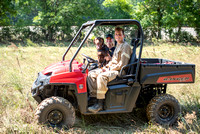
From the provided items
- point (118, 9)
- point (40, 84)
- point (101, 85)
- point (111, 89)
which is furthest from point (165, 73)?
point (118, 9)

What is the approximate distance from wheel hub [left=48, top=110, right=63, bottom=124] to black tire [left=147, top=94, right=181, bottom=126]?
1.69 metres

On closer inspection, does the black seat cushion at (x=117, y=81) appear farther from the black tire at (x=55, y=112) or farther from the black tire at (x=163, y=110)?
the black tire at (x=55, y=112)

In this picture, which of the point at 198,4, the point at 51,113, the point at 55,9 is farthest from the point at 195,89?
the point at 55,9

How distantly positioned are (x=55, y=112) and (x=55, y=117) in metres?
0.09

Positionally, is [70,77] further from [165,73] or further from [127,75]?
[165,73]

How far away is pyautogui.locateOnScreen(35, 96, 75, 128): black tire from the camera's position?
362 cm

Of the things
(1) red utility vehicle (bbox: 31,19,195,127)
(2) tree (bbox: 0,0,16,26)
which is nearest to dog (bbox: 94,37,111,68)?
(1) red utility vehicle (bbox: 31,19,195,127)

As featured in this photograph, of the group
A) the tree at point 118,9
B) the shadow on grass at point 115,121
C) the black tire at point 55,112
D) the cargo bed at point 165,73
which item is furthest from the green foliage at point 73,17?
the black tire at point 55,112

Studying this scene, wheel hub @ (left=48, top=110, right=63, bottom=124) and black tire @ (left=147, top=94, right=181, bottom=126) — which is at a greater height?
wheel hub @ (left=48, top=110, right=63, bottom=124)

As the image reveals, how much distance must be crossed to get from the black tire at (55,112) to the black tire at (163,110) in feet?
4.99

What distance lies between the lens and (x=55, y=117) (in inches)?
147

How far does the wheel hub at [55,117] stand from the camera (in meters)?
3.71

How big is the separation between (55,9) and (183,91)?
17.7 metres

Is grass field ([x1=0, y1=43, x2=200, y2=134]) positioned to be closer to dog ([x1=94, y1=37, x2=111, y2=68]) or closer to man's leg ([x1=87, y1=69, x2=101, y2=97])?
man's leg ([x1=87, y1=69, x2=101, y2=97])
